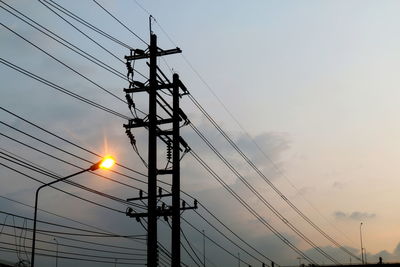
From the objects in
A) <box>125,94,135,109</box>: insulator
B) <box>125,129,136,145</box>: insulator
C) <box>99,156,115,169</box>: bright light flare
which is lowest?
<box>99,156,115,169</box>: bright light flare

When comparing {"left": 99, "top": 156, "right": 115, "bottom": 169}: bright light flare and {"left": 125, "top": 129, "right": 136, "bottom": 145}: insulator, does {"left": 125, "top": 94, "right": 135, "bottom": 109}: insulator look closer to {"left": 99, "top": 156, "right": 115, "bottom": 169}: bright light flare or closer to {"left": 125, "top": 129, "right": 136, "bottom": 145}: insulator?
{"left": 125, "top": 129, "right": 136, "bottom": 145}: insulator

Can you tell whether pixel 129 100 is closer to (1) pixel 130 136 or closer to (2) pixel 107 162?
(1) pixel 130 136

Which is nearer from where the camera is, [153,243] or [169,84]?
[153,243]

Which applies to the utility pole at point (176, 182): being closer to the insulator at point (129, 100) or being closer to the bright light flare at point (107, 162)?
the insulator at point (129, 100)

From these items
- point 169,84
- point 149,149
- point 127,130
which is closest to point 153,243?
point 149,149

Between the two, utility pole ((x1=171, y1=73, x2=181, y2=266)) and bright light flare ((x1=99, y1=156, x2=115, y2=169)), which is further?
utility pole ((x1=171, y1=73, x2=181, y2=266))

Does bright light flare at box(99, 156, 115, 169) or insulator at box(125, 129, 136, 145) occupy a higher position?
insulator at box(125, 129, 136, 145)

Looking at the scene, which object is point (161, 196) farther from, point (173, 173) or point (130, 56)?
point (130, 56)

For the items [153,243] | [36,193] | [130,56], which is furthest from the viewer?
[130,56]

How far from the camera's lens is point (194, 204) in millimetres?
32844

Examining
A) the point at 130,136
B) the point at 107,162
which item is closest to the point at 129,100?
the point at 130,136

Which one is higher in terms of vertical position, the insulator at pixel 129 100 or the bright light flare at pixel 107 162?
the insulator at pixel 129 100

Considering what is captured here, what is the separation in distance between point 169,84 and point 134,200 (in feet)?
21.3

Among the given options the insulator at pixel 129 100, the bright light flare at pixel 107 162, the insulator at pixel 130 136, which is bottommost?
the bright light flare at pixel 107 162
